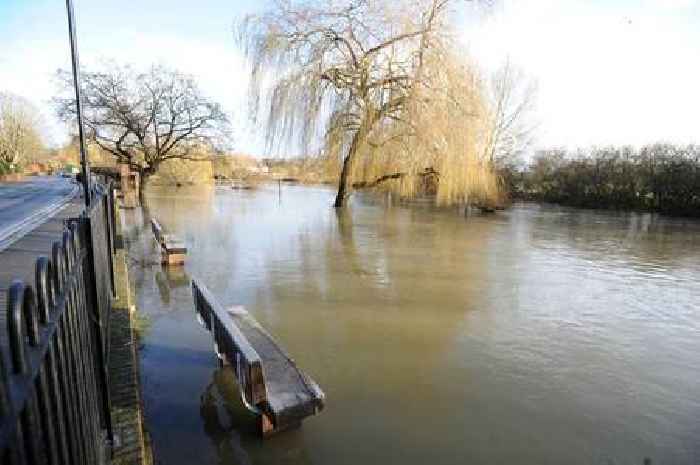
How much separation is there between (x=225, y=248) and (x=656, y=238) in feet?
48.4

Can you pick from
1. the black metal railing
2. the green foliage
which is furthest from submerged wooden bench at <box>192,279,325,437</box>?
the green foliage

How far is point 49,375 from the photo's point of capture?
1335 mm

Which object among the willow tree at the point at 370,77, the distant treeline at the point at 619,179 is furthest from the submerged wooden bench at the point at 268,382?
the distant treeline at the point at 619,179

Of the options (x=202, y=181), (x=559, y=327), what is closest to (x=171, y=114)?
(x=202, y=181)

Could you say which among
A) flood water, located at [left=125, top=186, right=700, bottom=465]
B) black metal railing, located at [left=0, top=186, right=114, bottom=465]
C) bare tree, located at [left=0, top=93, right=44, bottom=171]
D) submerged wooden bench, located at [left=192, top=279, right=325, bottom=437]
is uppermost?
bare tree, located at [left=0, top=93, right=44, bottom=171]

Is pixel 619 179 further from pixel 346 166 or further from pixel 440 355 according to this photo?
pixel 440 355

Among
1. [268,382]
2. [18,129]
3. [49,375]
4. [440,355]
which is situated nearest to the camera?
[49,375]

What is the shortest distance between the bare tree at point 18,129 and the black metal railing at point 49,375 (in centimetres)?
5907

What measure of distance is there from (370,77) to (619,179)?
22878 millimetres

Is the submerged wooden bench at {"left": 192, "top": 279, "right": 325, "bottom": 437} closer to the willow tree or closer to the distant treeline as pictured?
the willow tree

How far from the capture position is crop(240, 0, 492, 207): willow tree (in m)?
17.3

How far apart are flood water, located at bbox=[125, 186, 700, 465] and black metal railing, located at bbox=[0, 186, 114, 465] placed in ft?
4.89

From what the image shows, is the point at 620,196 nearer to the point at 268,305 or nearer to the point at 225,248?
the point at 225,248

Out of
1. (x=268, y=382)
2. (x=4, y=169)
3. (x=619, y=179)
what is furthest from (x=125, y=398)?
(x=4, y=169)
